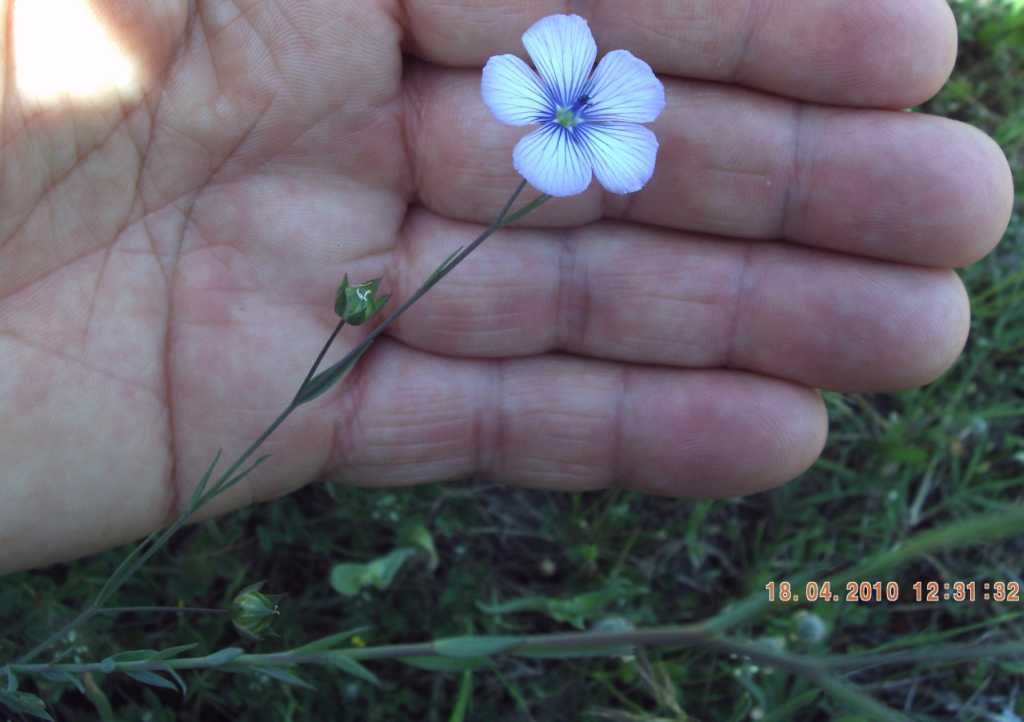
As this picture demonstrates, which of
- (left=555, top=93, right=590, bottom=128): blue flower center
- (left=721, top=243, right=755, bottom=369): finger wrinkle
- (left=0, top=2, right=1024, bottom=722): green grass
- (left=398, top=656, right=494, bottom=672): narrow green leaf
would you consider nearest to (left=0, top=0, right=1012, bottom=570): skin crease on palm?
(left=721, top=243, right=755, bottom=369): finger wrinkle

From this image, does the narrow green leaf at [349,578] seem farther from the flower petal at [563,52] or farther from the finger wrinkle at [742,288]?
the flower petal at [563,52]

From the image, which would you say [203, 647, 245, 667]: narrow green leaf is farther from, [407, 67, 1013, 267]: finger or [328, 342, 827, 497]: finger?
[407, 67, 1013, 267]: finger

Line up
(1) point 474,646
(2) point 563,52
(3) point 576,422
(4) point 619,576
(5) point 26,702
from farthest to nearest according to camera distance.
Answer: (4) point 619,576
(3) point 576,422
(2) point 563,52
(5) point 26,702
(1) point 474,646

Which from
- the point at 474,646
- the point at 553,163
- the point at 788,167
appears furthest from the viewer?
the point at 788,167

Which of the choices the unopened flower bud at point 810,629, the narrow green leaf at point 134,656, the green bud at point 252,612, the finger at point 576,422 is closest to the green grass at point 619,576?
the unopened flower bud at point 810,629

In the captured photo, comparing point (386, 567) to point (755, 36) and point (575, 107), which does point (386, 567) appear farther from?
point (755, 36)

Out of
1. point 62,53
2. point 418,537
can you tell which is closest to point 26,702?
point 418,537

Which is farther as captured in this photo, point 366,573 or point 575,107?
point 366,573

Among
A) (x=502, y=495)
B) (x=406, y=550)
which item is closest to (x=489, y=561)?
(x=502, y=495)
